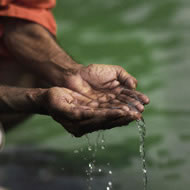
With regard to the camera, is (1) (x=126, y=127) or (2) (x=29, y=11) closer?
(2) (x=29, y=11)

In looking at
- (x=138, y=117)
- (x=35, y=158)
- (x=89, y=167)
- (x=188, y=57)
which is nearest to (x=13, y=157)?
(x=35, y=158)

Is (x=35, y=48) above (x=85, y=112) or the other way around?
above

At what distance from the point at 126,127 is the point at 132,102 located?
3.55 ft

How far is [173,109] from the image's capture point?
3016mm

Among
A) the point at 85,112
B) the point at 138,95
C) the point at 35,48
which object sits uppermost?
the point at 35,48

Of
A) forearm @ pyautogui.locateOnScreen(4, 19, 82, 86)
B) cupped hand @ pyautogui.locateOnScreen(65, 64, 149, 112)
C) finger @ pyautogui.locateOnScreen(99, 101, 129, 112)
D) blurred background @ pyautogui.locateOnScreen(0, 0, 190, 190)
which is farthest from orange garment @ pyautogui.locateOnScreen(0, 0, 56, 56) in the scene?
finger @ pyautogui.locateOnScreen(99, 101, 129, 112)

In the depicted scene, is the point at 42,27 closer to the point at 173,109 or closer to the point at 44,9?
the point at 44,9

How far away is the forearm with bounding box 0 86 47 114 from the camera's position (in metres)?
2.00

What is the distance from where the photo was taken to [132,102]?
188cm

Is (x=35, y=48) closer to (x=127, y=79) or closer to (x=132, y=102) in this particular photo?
(x=127, y=79)

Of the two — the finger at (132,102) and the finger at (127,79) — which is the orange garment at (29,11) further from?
the finger at (132,102)

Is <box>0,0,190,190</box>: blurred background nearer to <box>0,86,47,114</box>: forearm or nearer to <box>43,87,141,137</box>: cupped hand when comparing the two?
<box>0,86,47,114</box>: forearm

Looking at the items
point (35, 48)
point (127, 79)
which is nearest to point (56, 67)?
point (35, 48)

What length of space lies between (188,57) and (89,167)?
1.24 m
